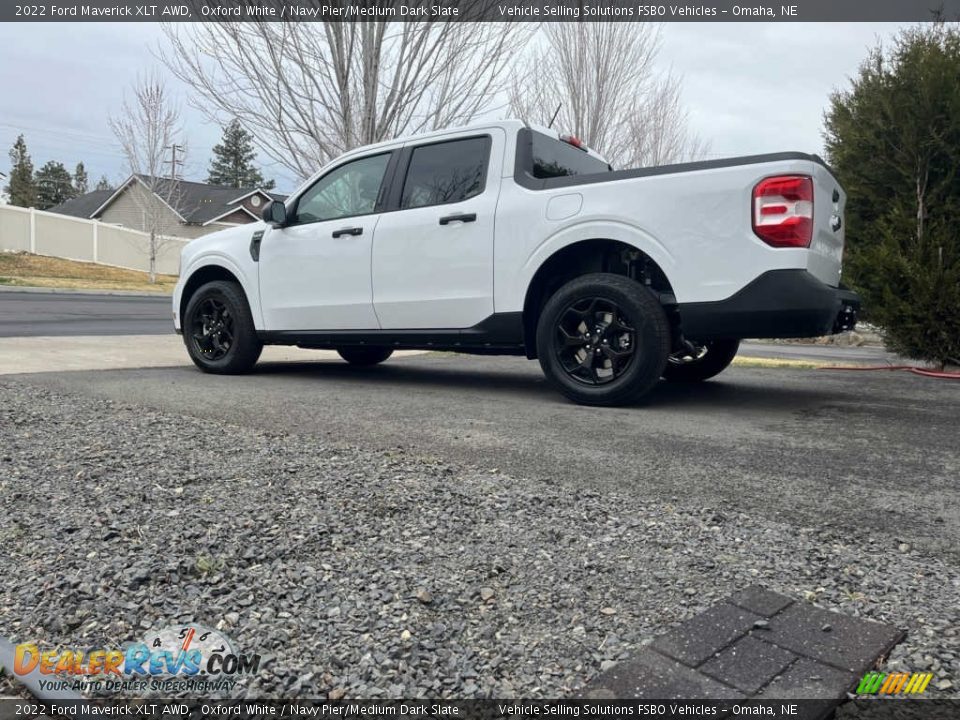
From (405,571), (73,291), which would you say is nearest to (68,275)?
(73,291)

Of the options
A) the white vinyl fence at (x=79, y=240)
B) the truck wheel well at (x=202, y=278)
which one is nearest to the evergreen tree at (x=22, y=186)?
the white vinyl fence at (x=79, y=240)

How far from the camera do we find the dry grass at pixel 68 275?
27969mm

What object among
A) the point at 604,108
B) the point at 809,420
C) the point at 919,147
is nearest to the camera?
the point at 809,420

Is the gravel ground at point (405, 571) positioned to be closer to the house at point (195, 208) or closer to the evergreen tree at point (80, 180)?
the house at point (195, 208)

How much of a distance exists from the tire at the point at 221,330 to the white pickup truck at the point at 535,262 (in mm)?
15

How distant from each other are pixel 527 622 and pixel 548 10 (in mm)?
12895

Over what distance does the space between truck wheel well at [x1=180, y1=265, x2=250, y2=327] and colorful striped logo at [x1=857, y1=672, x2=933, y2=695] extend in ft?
20.4

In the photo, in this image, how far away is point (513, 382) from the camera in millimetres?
6461

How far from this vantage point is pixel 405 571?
2.15 m

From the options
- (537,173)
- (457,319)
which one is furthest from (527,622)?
(537,173)

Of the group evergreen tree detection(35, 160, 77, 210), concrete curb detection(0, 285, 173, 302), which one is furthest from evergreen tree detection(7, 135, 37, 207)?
concrete curb detection(0, 285, 173, 302)

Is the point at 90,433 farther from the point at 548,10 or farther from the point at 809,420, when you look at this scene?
the point at 548,10

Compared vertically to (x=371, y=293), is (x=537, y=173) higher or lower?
higher

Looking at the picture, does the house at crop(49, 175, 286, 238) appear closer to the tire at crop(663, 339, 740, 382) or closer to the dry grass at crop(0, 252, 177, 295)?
the dry grass at crop(0, 252, 177, 295)
